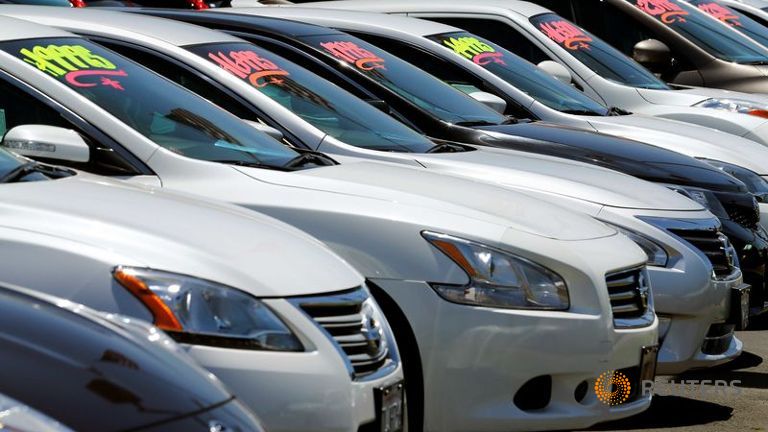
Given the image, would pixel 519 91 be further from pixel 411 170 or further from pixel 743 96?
pixel 411 170

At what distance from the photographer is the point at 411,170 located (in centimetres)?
607

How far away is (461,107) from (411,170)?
8.07ft

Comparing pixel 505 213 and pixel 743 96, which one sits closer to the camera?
pixel 505 213

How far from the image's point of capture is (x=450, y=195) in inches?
221

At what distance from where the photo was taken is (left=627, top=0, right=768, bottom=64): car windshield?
12.8 metres

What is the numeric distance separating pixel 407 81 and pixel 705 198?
5.87ft

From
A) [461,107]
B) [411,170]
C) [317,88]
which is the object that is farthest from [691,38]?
[411,170]

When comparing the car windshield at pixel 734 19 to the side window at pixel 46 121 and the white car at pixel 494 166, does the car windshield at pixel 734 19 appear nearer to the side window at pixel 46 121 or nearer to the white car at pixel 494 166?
the white car at pixel 494 166

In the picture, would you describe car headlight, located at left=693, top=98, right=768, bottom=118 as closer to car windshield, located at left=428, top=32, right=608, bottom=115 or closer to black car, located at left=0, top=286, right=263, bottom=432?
car windshield, located at left=428, top=32, right=608, bottom=115

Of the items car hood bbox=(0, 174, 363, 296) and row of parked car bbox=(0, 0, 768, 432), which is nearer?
row of parked car bbox=(0, 0, 768, 432)

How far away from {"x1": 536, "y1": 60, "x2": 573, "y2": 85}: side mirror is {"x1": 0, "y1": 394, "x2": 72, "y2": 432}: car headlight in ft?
26.8

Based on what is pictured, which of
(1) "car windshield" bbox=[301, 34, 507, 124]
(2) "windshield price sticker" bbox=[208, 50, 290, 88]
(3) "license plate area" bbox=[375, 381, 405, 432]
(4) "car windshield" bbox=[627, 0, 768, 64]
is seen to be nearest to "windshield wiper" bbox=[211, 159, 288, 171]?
(2) "windshield price sticker" bbox=[208, 50, 290, 88]

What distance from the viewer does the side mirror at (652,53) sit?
12617 mm

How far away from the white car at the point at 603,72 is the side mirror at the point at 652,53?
1.06m
